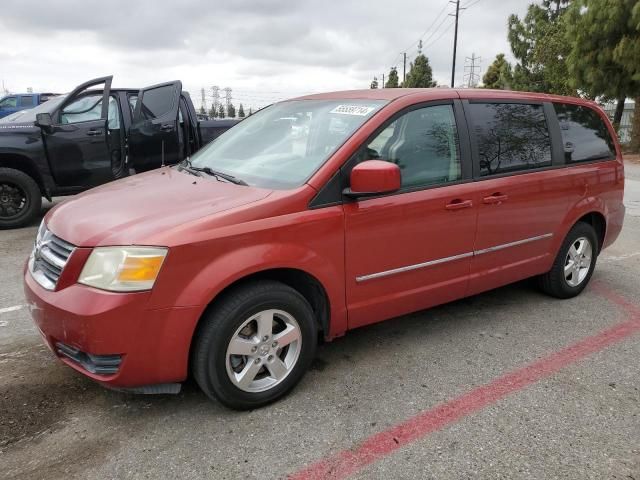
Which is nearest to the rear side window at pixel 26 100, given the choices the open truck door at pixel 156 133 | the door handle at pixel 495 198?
the open truck door at pixel 156 133

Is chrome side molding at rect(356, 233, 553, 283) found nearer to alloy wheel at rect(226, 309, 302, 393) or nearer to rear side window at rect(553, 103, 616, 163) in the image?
alloy wheel at rect(226, 309, 302, 393)

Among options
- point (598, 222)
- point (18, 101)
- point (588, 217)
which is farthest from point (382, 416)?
point (18, 101)

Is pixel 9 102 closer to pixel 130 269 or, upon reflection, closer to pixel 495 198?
pixel 130 269

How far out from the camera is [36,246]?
2.93 m

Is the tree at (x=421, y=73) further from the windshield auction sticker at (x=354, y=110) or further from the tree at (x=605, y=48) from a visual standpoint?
the windshield auction sticker at (x=354, y=110)

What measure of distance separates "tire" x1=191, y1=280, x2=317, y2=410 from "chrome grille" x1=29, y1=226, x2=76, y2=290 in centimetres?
74

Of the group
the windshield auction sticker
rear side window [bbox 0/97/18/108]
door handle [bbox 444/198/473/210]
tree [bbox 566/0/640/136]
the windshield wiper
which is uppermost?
tree [bbox 566/0/640/136]

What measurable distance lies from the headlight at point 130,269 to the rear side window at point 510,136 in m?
2.26

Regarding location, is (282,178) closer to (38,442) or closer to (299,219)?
(299,219)

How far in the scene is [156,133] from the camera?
22.3 ft

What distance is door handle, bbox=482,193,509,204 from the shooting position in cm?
355

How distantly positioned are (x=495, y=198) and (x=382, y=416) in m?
1.71

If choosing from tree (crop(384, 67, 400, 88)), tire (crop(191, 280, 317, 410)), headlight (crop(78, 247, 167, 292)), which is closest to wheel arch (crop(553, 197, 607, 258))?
tire (crop(191, 280, 317, 410))

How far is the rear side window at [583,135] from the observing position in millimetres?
4188
